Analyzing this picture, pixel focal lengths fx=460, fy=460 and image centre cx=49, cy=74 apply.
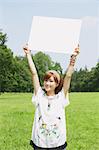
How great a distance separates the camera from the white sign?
4215mm

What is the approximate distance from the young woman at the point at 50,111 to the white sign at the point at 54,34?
0.32 feet

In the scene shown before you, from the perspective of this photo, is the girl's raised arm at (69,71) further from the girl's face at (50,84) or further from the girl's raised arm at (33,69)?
the girl's raised arm at (33,69)

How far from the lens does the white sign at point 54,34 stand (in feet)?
13.8

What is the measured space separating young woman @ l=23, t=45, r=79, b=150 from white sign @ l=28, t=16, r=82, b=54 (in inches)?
3.8

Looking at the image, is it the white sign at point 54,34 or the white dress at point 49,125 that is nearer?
the white dress at point 49,125

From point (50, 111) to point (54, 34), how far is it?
731 mm

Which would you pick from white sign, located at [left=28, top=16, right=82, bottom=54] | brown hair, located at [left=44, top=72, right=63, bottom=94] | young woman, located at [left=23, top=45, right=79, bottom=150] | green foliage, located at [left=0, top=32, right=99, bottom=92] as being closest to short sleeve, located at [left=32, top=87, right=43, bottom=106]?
young woman, located at [left=23, top=45, right=79, bottom=150]

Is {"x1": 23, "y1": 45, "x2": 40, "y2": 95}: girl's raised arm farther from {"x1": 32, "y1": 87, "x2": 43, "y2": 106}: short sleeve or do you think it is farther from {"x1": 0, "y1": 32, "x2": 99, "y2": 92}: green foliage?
{"x1": 0, "y1": 32, "x2": 99, "y2": 92}: green foliage

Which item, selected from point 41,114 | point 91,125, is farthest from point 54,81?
point 91,125

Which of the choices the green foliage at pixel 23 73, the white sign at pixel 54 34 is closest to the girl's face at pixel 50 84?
the white sign at pixel 54 34

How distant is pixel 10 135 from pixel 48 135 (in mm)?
5270

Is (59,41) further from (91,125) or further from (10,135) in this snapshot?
(91,125)

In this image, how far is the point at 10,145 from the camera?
7930mm

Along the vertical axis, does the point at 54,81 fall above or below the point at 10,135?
above
